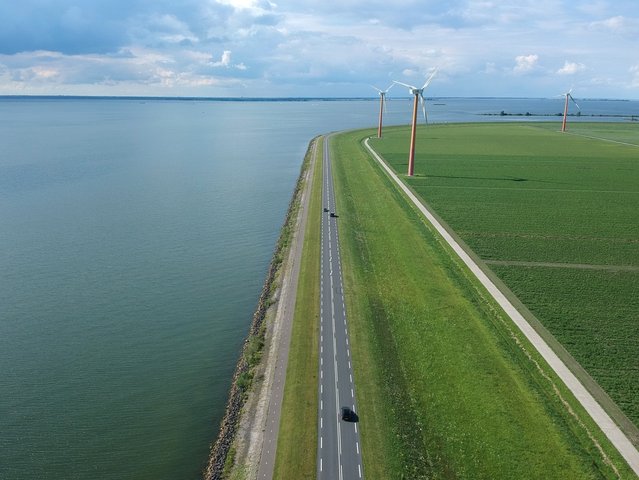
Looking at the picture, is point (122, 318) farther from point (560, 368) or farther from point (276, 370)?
point (560, 368)

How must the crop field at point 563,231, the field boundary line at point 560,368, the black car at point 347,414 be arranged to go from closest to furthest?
the field boundary line at point 560,368
the black car at point 347,414
the crop field at point 563,231

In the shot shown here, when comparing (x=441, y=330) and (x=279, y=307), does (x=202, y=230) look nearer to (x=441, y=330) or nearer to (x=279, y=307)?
(x=279, y=307)

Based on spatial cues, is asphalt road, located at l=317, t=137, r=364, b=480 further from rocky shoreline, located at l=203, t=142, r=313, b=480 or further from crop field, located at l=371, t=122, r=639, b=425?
crop field, located at l=371, t=122, r=639, b=425

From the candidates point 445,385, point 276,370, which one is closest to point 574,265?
point 445,385

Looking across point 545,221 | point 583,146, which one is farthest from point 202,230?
point 583,146

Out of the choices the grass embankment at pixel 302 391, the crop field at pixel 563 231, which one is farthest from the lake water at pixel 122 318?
the crop field at pixel 563 231

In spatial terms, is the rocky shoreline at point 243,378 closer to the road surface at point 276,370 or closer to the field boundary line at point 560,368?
the road surface at point 276,370
